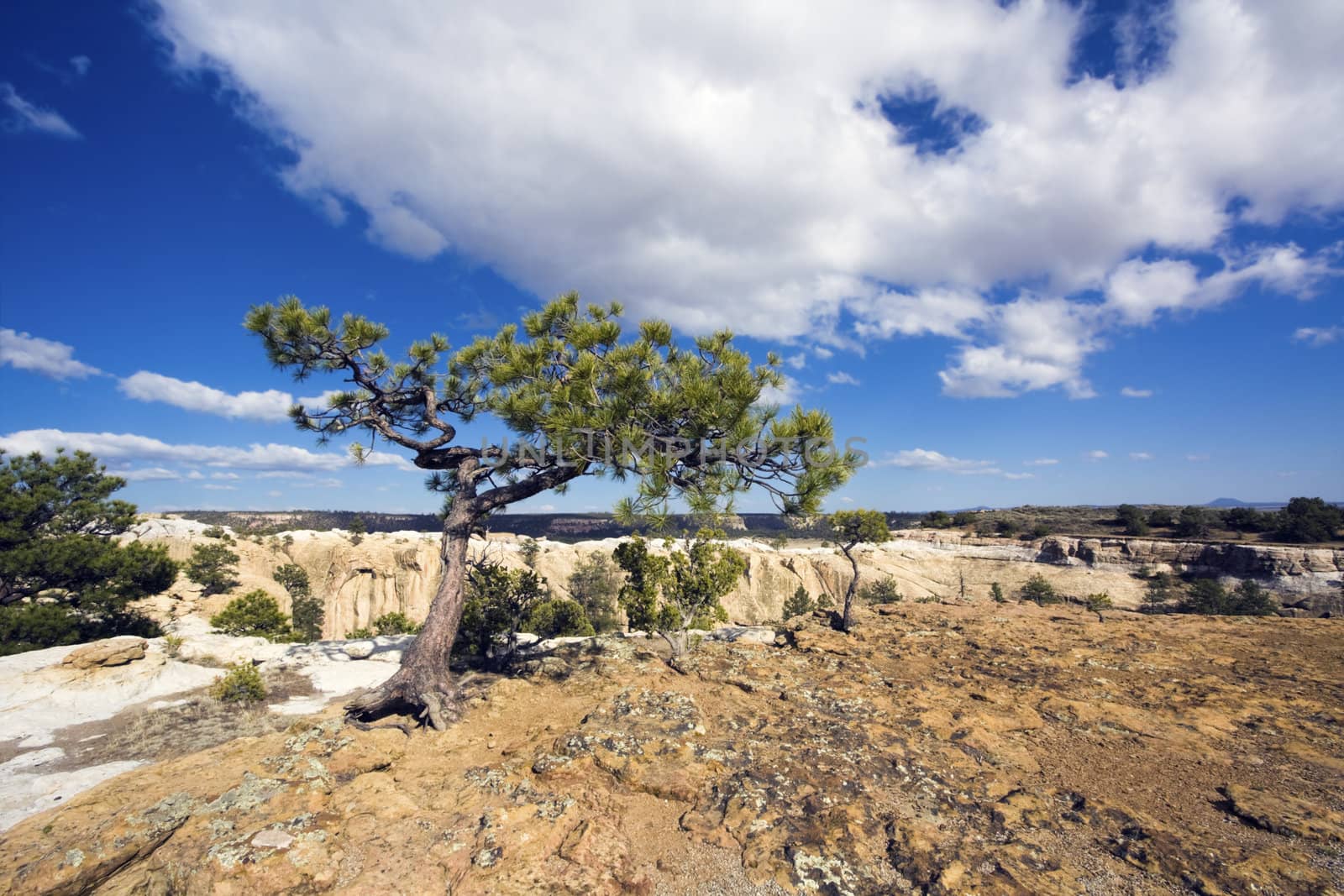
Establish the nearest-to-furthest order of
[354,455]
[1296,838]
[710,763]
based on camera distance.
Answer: [1296,838]
[710,763]
[354,455]

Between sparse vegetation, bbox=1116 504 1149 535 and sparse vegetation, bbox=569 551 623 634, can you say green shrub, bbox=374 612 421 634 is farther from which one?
sparse vegetation, bbox=1116 504 1149 535

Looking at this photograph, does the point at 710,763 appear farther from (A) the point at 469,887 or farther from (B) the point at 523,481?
(B) the point at 523,481

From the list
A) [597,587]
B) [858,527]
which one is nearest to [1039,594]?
[858,527]

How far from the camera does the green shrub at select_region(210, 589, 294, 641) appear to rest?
52.0 ft

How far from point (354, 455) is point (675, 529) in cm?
543

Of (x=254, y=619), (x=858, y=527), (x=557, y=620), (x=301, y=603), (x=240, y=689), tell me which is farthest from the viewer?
(x=301, y=603)

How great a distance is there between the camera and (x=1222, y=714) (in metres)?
6.93

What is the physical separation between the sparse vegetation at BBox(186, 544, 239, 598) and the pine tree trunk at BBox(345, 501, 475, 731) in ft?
86.6

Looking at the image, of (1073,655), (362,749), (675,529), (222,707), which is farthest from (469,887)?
(1073,655)

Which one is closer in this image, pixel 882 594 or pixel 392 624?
pixel 392 624

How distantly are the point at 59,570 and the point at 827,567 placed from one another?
49752 mm

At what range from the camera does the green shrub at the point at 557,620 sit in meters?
11.3

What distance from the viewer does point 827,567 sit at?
50906 millimetres

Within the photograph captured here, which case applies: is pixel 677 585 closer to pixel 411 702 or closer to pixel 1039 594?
pixel 411 702
